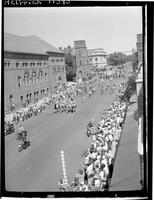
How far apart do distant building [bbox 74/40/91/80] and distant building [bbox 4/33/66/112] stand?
11 centimetres

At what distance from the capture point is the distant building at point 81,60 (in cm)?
253

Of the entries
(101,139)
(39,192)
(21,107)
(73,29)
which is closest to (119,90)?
(101,139)

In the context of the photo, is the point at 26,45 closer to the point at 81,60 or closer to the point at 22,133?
the point at 81,60

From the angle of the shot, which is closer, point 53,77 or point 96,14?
point 96,14

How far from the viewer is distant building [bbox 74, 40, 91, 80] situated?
8.30 ft

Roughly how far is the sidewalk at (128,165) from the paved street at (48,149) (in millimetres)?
242

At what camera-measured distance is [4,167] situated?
2.52 meters

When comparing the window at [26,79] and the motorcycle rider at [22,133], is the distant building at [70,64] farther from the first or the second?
the motorcycle rider at [22,133]

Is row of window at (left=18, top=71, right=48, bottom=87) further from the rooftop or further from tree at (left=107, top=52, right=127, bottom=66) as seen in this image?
tree at (left=107, top=52, right=127, bottom=66)

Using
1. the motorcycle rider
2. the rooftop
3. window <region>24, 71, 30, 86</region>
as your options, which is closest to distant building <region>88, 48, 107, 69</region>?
the rooftop

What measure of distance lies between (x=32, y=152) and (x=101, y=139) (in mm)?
487

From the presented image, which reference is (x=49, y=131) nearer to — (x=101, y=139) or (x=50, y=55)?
(x=101, y=139)

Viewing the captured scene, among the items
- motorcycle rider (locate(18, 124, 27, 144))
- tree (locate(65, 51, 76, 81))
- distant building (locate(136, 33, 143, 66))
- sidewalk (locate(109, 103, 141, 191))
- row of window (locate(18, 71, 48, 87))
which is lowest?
sidewalk (locate(109, 103, 141, 191))

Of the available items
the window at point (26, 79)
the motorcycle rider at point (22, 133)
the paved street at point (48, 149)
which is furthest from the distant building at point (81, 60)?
the motorcycle rider at point (22, 133)
